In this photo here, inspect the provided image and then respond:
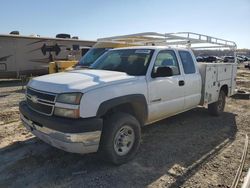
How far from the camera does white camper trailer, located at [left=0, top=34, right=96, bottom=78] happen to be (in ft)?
50.9

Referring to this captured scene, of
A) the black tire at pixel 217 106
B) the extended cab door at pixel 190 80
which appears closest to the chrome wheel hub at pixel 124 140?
the extended cab door at pixel 190 80

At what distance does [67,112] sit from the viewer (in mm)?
3514

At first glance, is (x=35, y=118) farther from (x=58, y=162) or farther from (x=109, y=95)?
(x=109, y=95)

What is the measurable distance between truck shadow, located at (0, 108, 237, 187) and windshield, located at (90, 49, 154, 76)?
1.46 meters

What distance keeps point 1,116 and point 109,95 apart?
4478 millimetres

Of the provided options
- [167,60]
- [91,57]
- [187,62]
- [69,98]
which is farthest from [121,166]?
[91,57]

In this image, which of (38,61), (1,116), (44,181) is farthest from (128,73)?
(38,61)

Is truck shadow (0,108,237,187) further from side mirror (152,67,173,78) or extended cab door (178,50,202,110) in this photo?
side mirror (152,67,173,78)

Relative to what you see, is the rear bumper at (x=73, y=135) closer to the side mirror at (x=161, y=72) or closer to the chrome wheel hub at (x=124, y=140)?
the chrome wheel hub at (x=124, y=140)

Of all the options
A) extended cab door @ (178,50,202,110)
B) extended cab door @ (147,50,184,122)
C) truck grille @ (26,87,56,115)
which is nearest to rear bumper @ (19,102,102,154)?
truck grille @ (26,87,56,115)

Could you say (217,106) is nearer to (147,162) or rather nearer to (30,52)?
(147,162)

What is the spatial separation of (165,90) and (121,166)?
1.65 meters

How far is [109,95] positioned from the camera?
147 inches

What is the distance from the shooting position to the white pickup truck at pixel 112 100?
351 centimetres
